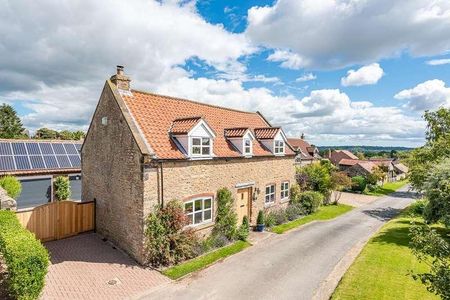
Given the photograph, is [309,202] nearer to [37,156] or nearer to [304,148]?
[37,156]

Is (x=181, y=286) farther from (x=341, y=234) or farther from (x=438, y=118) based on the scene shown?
(x=438, y=118)

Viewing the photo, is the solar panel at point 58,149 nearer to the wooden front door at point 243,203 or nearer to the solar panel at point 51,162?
the solar panel at point 51,162

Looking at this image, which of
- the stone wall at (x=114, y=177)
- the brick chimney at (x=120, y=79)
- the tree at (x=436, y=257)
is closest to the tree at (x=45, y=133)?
the stone wall at (x=114, y=177)

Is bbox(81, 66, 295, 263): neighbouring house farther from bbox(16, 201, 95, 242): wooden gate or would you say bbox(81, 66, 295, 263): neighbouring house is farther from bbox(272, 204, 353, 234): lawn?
bbox(272, 204, 353, 234): lawn

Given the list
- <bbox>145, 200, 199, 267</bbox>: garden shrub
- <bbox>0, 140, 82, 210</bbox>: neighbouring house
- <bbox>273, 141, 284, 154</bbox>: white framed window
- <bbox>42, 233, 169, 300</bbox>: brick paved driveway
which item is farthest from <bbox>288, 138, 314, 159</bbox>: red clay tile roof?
<bbox>42, 233, 169, 300</bbox>: brick paved driveway

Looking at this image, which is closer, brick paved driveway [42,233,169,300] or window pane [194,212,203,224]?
brick paved driveway [42,233,169,300]

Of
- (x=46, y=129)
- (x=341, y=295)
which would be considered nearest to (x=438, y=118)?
(x=341, y=295)

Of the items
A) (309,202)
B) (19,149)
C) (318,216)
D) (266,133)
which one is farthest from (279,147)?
(19,149)
